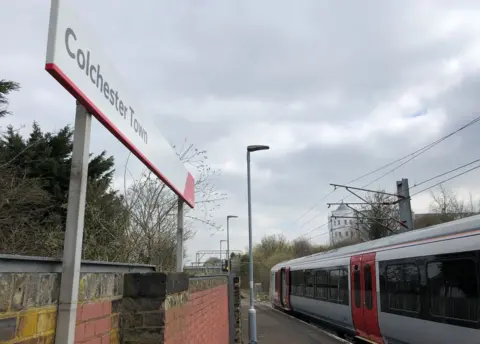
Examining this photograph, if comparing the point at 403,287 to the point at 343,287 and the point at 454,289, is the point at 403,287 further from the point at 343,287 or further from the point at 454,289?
the point at 343,287

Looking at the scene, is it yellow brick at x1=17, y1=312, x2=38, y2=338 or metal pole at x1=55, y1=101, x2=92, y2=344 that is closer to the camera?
yellow brick at x1=17, y1=312, x2=38, y2=338

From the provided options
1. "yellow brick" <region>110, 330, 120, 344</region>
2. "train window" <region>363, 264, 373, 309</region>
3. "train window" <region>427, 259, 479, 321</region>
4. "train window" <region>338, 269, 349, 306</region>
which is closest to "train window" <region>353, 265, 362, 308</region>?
"train window" <region>363, 264, 373, 309</region>

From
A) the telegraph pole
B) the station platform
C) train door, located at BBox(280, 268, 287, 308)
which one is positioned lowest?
the station platform

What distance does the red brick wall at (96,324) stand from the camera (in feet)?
8.02

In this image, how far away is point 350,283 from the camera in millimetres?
13805

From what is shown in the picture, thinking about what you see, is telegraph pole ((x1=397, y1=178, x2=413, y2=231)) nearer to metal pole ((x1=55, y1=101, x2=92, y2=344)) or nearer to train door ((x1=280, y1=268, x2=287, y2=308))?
train door ((x1=280, y1=268, x2=287, y2=308))

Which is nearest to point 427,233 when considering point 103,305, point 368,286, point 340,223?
point 368,286

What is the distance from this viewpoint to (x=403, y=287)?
1008cm

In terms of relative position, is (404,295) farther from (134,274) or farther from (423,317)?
(134,274)

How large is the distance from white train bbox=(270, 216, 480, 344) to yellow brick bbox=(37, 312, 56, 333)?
7.28 m

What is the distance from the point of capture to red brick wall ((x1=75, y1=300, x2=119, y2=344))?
2.45m

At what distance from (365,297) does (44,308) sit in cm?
1168

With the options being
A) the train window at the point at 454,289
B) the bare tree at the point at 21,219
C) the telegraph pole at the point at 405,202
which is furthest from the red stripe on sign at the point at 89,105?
the telegraph pole at the point at 405,202

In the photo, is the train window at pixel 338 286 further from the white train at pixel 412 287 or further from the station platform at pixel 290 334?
the station platform at pixel 290 334
